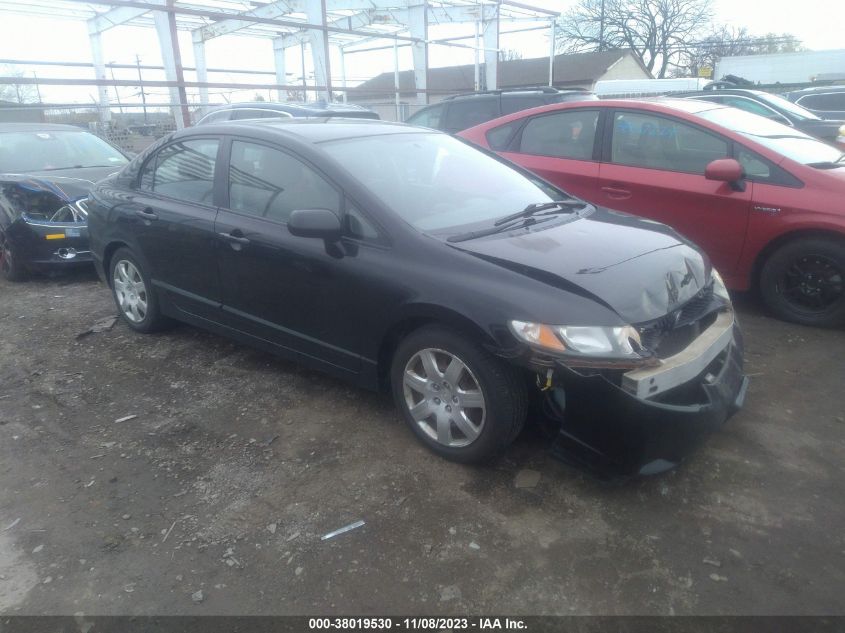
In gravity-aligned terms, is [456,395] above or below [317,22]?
below

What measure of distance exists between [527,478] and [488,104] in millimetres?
7046

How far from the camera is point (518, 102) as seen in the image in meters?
8.83

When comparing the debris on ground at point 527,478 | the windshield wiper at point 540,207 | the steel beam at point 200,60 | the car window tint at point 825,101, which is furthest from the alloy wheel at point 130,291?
the car window tint at point 825,101

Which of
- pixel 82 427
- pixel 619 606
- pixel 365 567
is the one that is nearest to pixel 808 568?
pixel 619 606

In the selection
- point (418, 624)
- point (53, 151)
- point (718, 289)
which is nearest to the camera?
point (418, 624)

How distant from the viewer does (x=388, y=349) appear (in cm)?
338

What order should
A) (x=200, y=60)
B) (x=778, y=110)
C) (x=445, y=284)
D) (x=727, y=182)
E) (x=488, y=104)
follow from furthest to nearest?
(x=200, y=60) → (x=778, y=110) → (x=488, y=104) → (x=727, y=182) → (x=445, y=284)

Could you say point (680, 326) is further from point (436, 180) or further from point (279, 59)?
point (279, 59)

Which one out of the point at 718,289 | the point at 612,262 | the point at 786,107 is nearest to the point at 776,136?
the point at 718,289

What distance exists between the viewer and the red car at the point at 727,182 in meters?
4.61

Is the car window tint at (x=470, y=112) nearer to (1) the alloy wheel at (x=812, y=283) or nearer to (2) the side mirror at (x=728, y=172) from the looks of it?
(2) the side mirror at (x=728, y=172)

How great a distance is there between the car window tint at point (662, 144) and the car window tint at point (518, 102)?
3347mm

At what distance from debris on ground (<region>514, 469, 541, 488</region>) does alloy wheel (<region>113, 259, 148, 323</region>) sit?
3198 mm

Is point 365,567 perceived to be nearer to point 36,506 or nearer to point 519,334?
point 519,334
